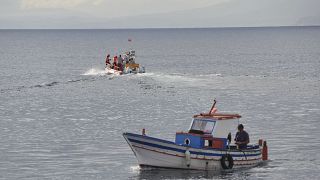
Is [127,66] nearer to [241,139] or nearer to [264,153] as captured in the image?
[264,153]

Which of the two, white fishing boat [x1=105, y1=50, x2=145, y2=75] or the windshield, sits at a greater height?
the windshield

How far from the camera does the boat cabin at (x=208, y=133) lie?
43.6 meters

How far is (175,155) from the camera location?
42.6 m

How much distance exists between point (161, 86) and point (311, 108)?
101 feet

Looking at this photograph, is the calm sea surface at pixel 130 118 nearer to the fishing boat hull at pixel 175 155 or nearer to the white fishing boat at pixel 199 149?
the fishing boat hull at pixel 175 155

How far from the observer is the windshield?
1742 inches

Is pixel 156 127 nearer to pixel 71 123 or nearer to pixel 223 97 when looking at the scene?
pixel 71 123

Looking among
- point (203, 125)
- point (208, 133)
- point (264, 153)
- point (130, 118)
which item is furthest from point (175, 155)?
point (130, 118)

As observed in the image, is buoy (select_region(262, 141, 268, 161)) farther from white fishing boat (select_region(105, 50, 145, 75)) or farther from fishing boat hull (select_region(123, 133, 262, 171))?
white fishing boat (select_region(105, 50, 145, 75))

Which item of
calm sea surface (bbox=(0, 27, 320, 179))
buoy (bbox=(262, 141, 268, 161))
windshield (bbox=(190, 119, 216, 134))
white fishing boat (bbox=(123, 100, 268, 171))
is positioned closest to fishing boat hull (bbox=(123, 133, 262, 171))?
white fishing boat (bbox=(123, 100, 268, 171))

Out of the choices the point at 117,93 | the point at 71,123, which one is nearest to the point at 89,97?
the point at 117,93

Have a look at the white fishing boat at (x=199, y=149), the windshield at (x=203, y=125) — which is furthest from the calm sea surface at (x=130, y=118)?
the windshield at (x=203, y=125)

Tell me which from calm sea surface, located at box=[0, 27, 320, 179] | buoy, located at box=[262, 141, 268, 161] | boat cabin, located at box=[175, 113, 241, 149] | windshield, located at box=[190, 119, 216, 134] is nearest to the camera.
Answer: boat cabin, located at box=[175, 113, 241, 149]

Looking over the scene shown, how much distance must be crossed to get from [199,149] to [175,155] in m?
1.42
